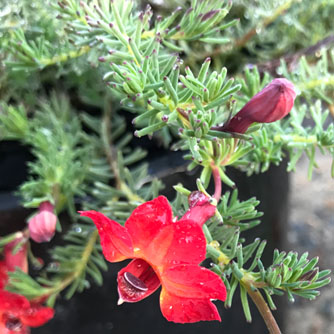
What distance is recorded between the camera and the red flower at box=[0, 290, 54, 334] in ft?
1.24

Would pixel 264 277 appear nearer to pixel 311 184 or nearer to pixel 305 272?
pixel 305 272

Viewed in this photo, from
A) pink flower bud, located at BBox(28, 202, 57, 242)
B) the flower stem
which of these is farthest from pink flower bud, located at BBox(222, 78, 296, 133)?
pink flower bud, located at BBox(28, 202, 57, 242)

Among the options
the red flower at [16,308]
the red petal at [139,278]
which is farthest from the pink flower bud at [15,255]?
the red petal at [139,278]

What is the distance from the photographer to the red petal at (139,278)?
0.81 feet

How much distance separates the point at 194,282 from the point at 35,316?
0.22m

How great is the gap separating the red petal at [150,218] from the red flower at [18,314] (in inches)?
7.5

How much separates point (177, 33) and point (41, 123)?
210mm

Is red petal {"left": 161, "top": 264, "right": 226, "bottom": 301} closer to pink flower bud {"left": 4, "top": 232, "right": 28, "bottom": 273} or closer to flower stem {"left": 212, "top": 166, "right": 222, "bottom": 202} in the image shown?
flower stem {"left": 212, "top": 166, "right": 222, "bottom": 202}

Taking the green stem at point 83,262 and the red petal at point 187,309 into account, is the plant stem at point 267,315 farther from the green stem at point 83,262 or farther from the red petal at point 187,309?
the green stem at point 83,262

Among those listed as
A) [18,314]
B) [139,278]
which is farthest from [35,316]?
[139,278]

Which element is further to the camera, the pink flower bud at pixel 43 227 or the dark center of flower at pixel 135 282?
the pink flower bud at pixel 43 227

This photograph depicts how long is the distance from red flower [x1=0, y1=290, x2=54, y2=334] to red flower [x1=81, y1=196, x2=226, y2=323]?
17cm

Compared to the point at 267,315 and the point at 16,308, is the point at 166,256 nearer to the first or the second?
the point at 267,315

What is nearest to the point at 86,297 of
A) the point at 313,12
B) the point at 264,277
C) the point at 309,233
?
the point at 264,277
